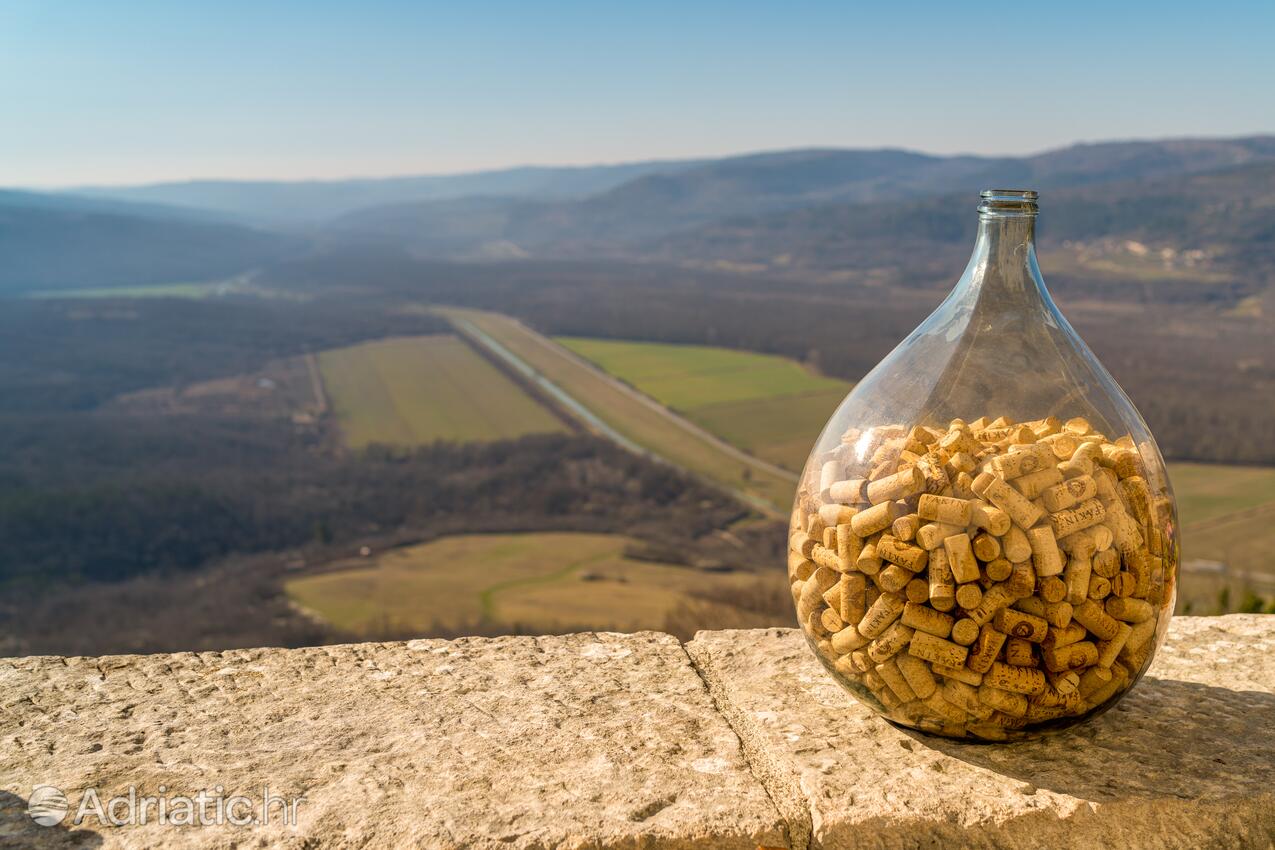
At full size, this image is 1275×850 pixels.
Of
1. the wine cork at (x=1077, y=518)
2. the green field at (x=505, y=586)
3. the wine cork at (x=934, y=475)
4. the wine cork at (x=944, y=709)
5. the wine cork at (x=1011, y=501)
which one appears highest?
the wine cork at (x=934, y=475)

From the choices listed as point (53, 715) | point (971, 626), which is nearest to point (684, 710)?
point (971, 626)

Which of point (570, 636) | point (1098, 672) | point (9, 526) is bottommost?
point (9, 526)

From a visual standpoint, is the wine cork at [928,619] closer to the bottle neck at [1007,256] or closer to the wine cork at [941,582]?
the wine cork at [941,582]

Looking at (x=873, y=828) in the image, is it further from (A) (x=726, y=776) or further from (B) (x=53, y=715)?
(B) (x=53, y=715)

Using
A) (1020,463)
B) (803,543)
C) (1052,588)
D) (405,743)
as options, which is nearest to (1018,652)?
(1052,588)

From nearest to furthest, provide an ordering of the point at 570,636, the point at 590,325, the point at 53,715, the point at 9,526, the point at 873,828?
the point at 873,828 → the point at 53,715 → the point at 570,636 → the point at 9,526 → the point at 590,325

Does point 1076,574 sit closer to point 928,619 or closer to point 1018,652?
point 1018,652
